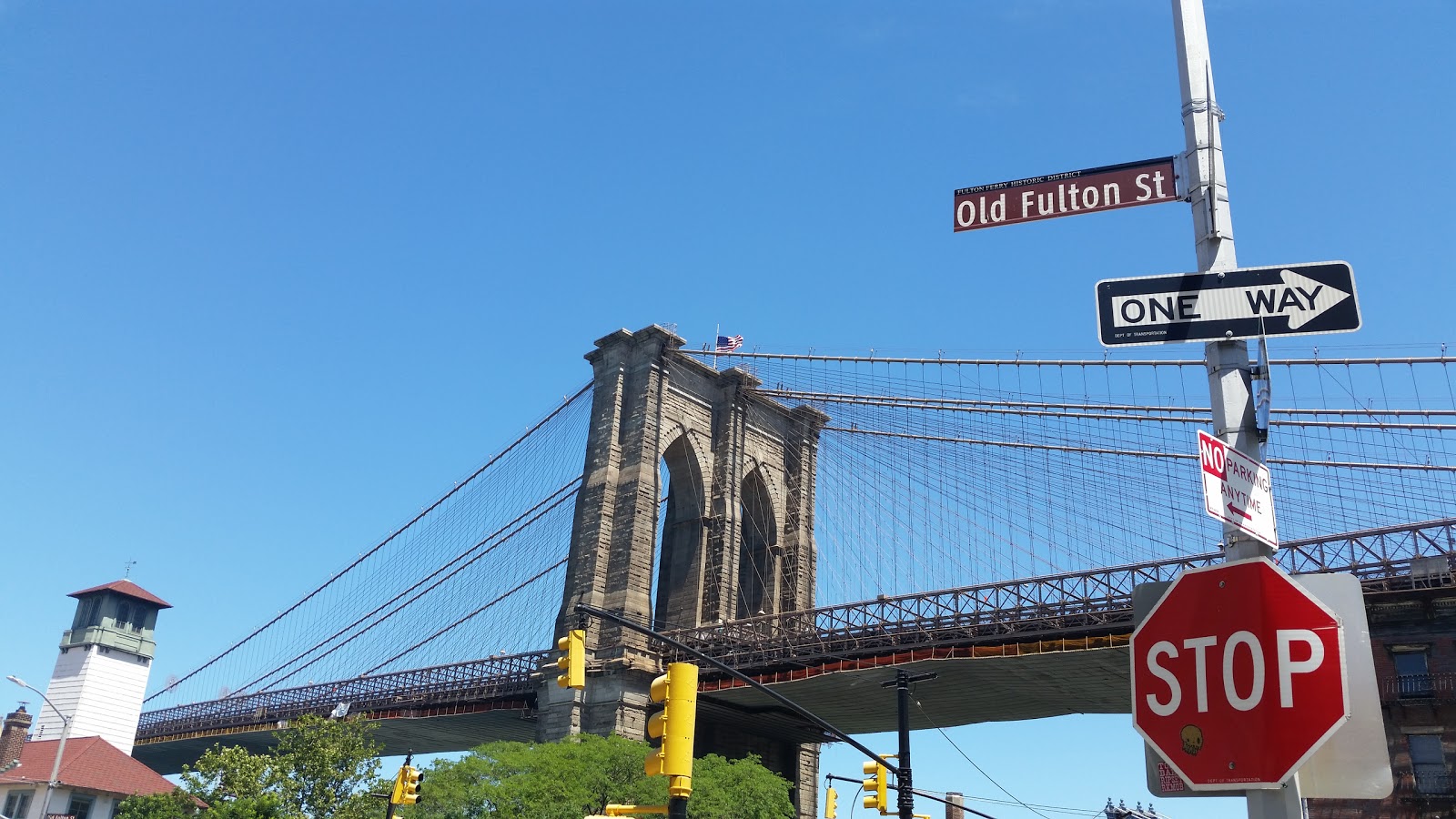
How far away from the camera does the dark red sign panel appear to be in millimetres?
7332

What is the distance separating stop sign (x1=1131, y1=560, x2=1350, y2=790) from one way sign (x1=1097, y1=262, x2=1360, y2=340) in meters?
1.63

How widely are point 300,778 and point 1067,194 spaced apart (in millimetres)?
41534

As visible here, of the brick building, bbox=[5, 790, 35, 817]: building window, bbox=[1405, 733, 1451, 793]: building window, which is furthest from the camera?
bbox=[5, 790, 35, 817]: building window

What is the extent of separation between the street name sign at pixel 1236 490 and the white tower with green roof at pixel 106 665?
92929mm

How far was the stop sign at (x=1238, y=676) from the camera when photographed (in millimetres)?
4828

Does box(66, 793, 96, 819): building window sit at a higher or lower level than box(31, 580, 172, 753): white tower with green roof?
lower

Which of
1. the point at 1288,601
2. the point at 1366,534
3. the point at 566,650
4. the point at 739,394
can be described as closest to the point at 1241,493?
the point at 1288,601

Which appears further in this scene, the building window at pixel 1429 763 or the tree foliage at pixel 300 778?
the tree foliage at pixel 300 778

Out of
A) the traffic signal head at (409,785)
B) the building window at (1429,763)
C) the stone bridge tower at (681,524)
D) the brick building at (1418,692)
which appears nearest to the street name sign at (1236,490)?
the traffic signal head at (409,785)

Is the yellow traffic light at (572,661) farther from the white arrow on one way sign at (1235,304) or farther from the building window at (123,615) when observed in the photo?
the building window at (123,615)

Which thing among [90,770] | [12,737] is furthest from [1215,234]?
[12,737]

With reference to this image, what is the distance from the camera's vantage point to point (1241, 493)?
5.59 meters

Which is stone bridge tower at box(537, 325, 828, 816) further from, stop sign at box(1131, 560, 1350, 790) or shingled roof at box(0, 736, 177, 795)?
stop sign at box(1131, 560, 1350, 790)

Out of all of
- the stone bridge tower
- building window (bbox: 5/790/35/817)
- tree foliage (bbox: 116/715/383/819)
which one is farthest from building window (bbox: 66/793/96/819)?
the stone bridge tower
